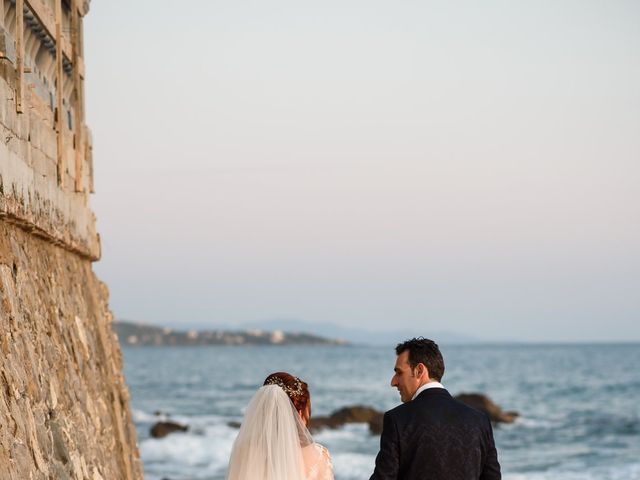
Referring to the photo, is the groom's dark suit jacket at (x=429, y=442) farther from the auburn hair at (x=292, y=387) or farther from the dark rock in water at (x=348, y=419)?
the dark rock in water at (x=348, y=419)

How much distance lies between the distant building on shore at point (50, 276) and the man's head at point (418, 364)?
226 cm

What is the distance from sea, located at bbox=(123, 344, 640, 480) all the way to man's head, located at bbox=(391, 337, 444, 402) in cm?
2440

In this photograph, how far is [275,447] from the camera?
6.98m

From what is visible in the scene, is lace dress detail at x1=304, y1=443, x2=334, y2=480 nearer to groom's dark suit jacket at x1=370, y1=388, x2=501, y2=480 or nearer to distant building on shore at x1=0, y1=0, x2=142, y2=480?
groom's dark suit jacket at x1=370, y1=388, x2=501, y2=480

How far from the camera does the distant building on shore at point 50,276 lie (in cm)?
724

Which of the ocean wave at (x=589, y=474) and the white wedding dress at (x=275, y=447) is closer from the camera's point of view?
the white wedding dress at (x=275, y=447)

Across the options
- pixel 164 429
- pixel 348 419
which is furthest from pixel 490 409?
pixel 164 429

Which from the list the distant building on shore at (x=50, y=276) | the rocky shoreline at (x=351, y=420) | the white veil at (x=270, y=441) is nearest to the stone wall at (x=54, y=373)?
the distant building on shore at (x=50, y=276)

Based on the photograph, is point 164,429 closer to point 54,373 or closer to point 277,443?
point 54,373

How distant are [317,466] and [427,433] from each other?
1.27 m

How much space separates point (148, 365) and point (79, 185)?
4686 inches

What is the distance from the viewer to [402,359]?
6176 mm

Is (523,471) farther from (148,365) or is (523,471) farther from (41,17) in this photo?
(148,365)

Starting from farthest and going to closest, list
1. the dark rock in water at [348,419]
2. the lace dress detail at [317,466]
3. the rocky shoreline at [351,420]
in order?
1. the dark rock in water at [348,419]
2. the rocky shoreline at [351,420]
3. the lace dress detail at [317,466]
